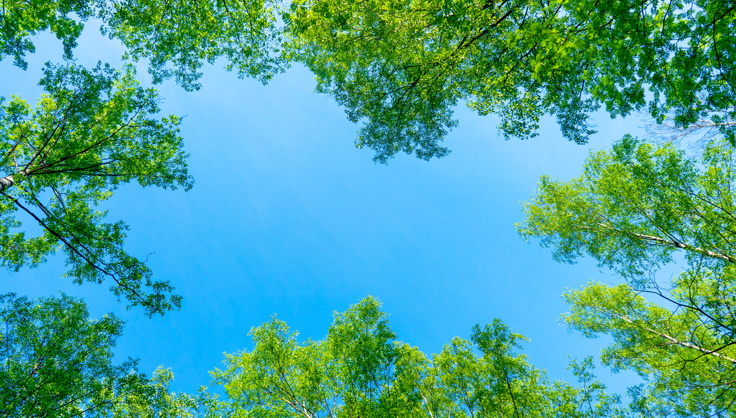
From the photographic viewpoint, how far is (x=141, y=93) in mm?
8789

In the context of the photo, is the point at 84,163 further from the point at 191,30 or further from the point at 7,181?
the point at 191,30

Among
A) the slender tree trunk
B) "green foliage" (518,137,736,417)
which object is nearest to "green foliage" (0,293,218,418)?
the slender tree trunk

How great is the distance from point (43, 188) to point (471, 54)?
50.8ft

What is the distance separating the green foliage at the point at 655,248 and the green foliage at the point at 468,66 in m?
4.80

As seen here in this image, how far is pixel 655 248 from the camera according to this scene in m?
10.1

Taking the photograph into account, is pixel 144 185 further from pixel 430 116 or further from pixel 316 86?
pixel 430 116

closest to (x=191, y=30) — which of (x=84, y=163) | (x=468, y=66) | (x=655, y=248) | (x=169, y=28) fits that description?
(x=169, y=28)

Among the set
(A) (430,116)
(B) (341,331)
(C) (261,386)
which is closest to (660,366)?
(B) (341,331)

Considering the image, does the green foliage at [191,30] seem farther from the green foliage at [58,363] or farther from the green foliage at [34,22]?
the green foliage at [58,363]

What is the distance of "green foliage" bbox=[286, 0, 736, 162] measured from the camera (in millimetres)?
3707

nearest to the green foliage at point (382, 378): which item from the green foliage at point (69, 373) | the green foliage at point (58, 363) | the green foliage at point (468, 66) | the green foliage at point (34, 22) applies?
the green foliage at point (69, 373)

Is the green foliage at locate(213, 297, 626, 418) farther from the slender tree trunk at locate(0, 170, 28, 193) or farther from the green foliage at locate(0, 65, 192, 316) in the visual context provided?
the slender tree trunk at locate(0, 170, 28, 193)

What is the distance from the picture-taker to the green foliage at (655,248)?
8.74 m

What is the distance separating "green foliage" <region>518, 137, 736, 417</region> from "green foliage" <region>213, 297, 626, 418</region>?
351cm
